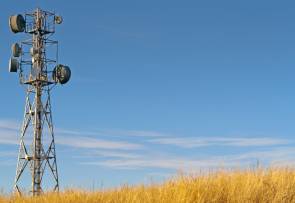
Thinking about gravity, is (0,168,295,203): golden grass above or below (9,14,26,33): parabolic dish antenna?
below

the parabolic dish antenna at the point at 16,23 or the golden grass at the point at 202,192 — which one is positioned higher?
the parabolic dish antenna at the point at 16,23

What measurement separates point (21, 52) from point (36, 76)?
90.4 inches

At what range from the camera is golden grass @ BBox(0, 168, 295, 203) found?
13.3 m

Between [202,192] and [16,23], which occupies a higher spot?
[16,23]

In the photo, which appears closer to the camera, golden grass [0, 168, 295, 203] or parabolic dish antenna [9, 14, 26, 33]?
golden grass [0, 168, 295, 203]

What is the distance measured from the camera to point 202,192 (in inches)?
536

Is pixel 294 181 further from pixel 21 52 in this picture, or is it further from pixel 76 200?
pixel 21 52

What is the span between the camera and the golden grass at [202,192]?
43.5 feet

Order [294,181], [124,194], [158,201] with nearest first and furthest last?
[158,201]
[124,194]
[294,181]

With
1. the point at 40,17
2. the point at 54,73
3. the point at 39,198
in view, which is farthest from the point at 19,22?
the point at 39,198

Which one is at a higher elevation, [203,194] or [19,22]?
[19,22]

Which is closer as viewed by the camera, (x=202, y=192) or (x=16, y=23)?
(x=202, y=192)

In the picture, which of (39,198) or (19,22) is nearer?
(39,198)

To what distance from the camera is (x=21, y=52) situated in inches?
1866
